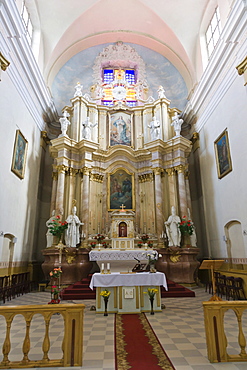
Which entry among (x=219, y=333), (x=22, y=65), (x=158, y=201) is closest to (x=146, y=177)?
(x=158, y=201)

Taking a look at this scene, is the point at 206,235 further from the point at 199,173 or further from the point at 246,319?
the point at 246,319

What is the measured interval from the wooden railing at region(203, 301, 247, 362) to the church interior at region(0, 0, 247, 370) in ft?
8.52

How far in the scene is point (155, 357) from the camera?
13.5ft

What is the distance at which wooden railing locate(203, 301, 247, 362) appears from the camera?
390 centimetres

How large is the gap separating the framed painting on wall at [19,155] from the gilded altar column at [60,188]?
221cm

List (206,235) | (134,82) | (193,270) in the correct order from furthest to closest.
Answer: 1. (134,82)
2. (206,235)
3. (193,270)

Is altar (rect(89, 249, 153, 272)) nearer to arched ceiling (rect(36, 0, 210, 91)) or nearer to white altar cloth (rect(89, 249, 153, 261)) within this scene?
white altar cloth (rect(89, 249, 153, 261))

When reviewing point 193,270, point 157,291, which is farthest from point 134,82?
point 157,291

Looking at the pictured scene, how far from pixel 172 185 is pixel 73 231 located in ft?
18.5

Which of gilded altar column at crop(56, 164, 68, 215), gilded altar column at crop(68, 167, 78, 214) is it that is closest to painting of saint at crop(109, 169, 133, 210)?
gilded altar column at crop(68, 167, 78, 214)

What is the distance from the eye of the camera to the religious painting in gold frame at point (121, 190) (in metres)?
14.6

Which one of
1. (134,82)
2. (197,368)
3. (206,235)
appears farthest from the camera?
(134,82)

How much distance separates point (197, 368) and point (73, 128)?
1357 centimetres

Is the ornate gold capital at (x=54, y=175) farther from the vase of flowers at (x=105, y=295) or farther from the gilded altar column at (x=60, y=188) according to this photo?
the vase of flowers at (x=105, y=295)
